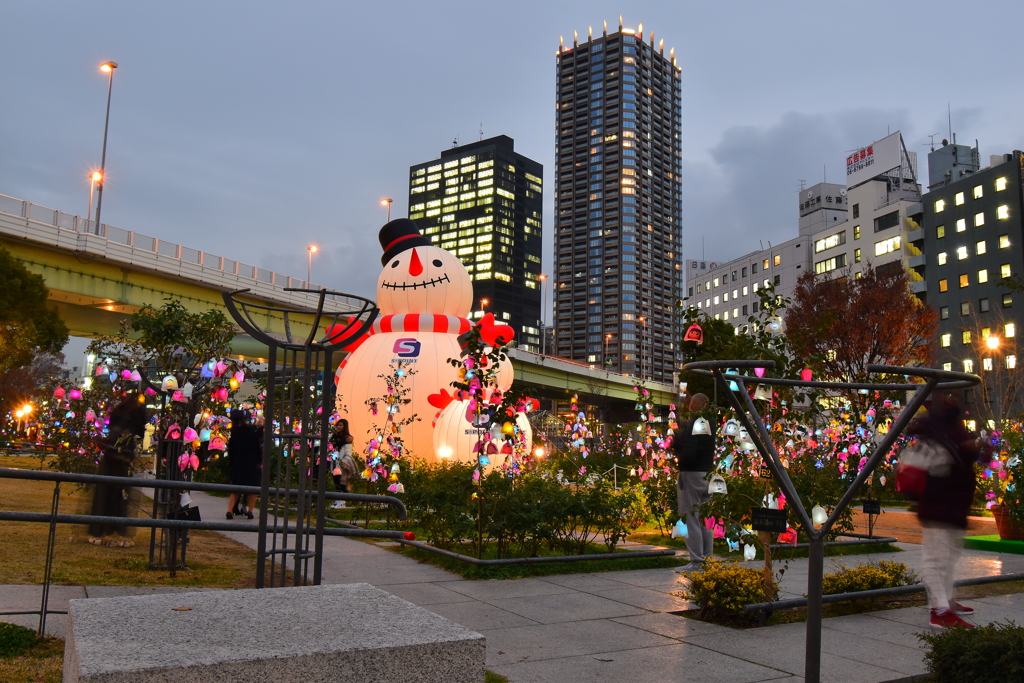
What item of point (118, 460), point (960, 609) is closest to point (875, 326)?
point (960, 609)

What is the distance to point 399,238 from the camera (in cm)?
2405

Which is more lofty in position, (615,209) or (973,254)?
(615,209)

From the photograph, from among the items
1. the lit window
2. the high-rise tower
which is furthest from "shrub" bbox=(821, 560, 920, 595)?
the high-rise tower

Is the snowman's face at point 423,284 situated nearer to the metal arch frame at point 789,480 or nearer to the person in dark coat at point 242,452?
the person in dark coat at point 242,452

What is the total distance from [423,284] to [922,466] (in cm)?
1670

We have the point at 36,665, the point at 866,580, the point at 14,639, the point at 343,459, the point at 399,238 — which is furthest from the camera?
the point at 399,238

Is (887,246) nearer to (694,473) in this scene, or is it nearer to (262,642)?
(694,473)

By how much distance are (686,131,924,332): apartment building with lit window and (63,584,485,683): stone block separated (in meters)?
58.0

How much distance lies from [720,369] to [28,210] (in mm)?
31308

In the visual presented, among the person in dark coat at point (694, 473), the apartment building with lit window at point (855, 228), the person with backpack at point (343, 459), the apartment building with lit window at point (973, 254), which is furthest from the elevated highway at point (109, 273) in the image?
the apartment building with lit window at point (973, 254)

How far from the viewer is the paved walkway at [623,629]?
5.05m

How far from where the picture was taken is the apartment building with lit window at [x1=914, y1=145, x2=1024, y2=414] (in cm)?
5859

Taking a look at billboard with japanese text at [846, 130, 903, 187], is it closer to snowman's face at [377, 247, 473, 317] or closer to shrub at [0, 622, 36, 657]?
snowman's face at [377, 247, 473, 317]

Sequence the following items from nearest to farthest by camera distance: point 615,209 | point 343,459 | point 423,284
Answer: point 343,459 < point 423,284 < point 615,209
